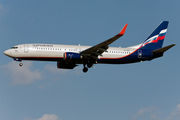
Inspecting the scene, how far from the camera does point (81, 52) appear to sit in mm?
44344

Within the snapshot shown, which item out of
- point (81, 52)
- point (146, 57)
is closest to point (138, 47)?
point (146, 57)

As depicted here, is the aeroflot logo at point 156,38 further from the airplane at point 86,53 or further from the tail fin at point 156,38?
the airplane at point 86,53

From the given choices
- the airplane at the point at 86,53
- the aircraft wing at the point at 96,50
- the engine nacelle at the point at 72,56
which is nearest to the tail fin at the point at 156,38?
the airplane at the point at 86,53

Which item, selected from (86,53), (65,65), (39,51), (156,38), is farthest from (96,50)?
(156,38)

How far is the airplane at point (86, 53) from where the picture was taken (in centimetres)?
4394

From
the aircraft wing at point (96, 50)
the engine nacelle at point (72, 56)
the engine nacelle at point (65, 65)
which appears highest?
the aircraft wing at point (96, 50)

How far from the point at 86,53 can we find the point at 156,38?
14190 mm

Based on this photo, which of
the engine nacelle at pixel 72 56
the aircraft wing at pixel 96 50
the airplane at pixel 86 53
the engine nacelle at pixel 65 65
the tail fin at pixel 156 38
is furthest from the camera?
the tail fin at pixel 156 38

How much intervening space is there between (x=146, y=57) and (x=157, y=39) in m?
5.18

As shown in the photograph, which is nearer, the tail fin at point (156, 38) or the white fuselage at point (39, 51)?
the white fuselage at point (39, 51)

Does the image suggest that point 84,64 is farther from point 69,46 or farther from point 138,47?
point 138,47

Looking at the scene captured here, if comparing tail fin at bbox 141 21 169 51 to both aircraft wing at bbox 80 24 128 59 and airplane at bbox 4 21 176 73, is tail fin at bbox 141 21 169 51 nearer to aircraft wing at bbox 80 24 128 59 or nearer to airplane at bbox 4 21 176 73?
airplane at bbox 4 21 176 73

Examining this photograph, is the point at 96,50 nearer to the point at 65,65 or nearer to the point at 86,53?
the point at 86,53

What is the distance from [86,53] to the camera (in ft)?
146
